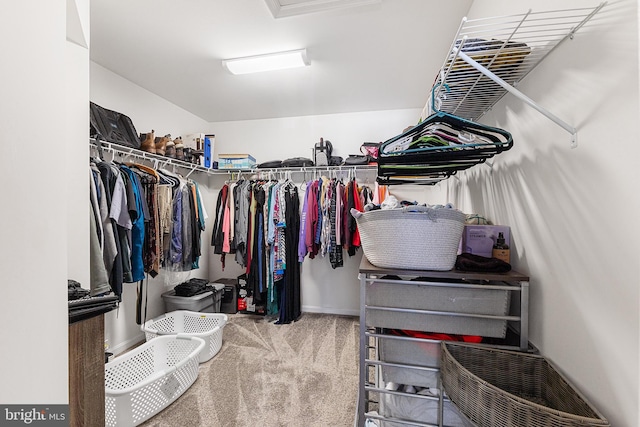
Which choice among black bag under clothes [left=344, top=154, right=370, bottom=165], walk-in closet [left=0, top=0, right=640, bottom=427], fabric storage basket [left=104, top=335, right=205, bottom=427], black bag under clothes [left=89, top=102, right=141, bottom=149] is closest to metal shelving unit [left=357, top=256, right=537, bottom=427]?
walk-in closet [left=0, top=0, right=640, bottom=427]

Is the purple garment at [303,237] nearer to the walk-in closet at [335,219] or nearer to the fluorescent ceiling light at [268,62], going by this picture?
the walk-in closet at [335,219]

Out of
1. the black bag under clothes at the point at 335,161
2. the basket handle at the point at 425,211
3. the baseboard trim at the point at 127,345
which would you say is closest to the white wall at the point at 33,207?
the basket handle at the point at 425,211

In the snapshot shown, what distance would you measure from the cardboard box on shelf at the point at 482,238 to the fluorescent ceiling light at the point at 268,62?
172cm

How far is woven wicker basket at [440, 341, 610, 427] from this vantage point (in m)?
0.52

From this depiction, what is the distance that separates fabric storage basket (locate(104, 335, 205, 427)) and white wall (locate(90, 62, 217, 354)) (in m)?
0.51

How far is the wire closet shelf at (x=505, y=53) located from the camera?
627 millimetres

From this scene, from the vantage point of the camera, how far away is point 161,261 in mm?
2166

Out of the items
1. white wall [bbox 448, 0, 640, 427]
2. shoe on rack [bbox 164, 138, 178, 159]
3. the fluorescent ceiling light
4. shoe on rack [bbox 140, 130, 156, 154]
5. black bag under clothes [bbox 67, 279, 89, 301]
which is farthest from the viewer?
shoe on rack [bbox 164, 138, 178, 159]

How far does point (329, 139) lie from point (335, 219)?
1099mm

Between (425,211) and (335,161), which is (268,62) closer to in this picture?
(335,161)

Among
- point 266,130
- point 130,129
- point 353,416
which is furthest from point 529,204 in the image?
point 266,130

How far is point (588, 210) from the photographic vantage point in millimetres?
591

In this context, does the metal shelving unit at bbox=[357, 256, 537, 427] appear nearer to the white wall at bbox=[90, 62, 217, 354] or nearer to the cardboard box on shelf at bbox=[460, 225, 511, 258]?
the cardboard box on shelf at bbox=[460, 225, 511, 258]

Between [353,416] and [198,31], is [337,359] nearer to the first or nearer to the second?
[353,416]
